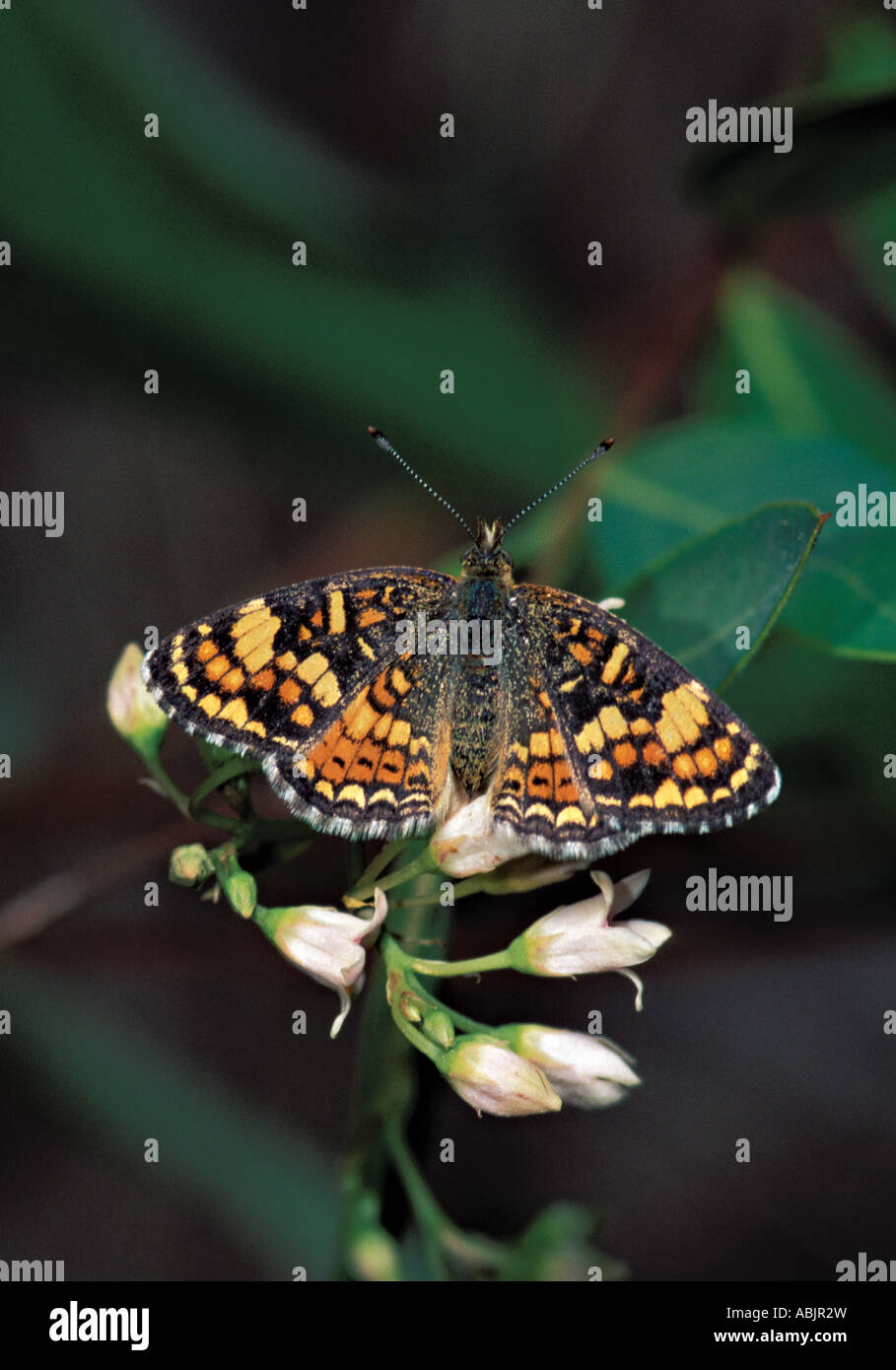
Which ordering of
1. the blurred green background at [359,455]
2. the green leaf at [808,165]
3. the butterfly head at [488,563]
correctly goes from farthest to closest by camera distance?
the blurred green background at [359,455] → the green leaf at [808,165] → the butterfly head at [488,563]

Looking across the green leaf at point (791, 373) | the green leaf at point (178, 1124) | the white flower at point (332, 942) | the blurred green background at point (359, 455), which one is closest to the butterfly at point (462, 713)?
the white flower at point (332, 942)

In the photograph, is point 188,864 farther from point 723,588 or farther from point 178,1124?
point 178,1124

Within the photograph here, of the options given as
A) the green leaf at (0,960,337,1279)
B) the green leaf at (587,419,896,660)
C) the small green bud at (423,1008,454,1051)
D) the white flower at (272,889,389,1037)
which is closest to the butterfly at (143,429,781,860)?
the white flower at (272,889,389,1037)

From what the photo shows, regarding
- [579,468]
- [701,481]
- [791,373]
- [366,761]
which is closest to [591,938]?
[366,761]

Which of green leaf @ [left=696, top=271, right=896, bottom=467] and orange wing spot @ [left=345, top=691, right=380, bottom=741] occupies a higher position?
green leaf @ [left=696, top=271, right=896, bottom=467]

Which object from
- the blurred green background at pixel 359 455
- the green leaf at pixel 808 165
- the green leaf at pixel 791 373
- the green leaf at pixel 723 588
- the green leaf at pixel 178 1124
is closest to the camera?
the green leaf at pixel 723 588

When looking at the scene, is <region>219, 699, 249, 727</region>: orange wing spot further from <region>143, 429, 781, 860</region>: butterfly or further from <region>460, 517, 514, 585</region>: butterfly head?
<region>460, 517, 514, 585</region>: butterfly head

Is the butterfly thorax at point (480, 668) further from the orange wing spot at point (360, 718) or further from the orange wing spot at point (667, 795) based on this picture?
the orange wing spot at point (667, 795)
